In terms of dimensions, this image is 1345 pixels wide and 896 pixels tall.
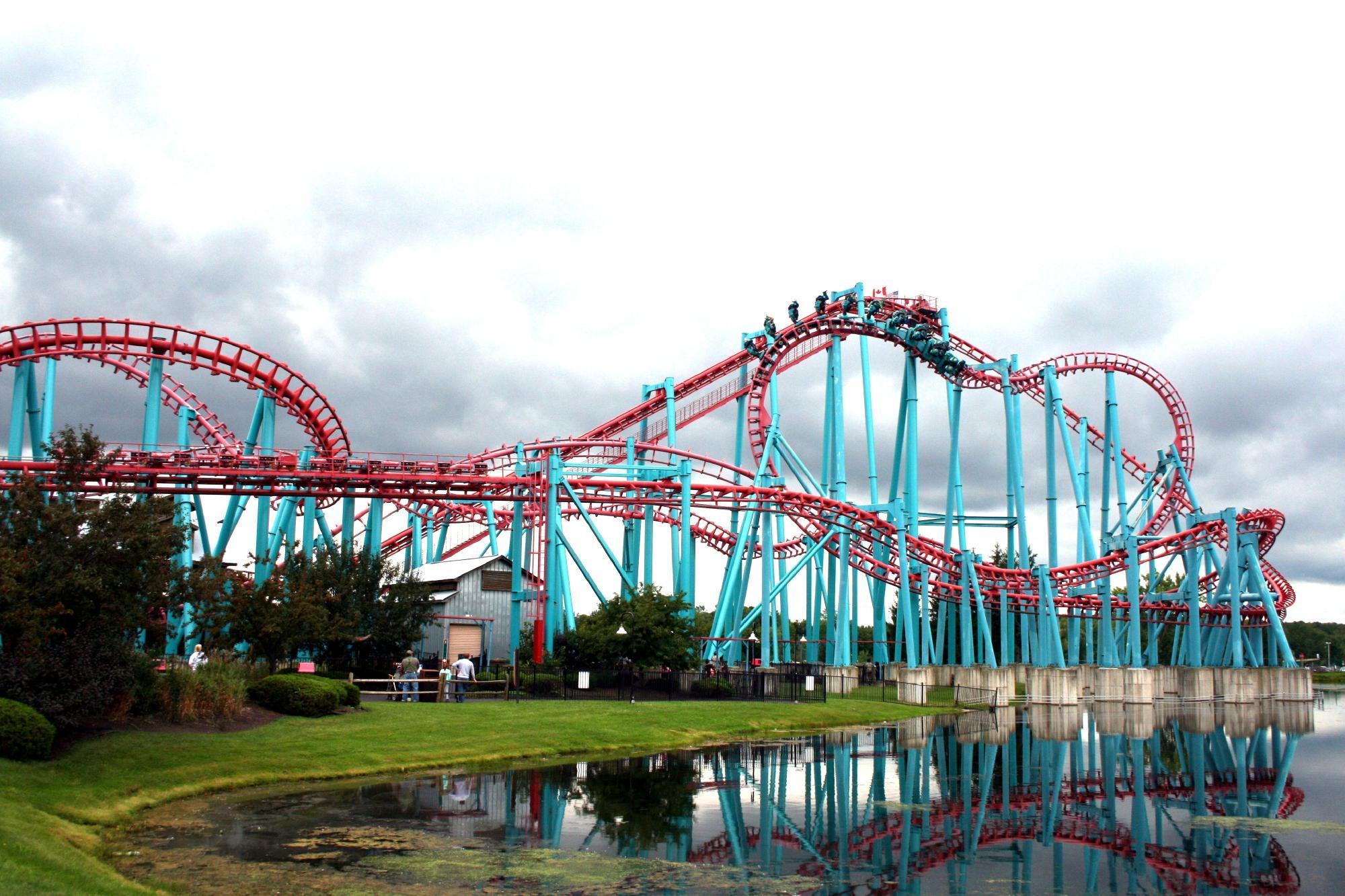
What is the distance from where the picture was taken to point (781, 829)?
14.6 m

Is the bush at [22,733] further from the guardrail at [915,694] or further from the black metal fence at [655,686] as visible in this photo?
the guardrail at [915,694]

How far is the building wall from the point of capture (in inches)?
1736

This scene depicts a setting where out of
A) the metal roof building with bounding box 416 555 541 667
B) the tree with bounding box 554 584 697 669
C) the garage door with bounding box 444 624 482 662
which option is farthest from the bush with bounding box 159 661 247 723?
the metal roof building with bounding box 416 555 541 667

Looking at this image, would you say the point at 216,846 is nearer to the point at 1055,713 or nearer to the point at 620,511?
the point at 1055,713

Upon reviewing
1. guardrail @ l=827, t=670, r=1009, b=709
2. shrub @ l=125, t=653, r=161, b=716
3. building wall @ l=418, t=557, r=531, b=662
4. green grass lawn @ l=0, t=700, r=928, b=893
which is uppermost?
building wall @ l=418, t=557, r=531, b=662

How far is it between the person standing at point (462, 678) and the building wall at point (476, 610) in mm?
12322

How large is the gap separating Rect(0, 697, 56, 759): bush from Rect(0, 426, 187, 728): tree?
3.10ft

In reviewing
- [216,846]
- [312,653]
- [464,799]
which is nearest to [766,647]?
[312,653]

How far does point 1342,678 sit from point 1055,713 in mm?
66330

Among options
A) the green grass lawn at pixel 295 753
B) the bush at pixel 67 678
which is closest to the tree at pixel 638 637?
the green grass lawn at pixel 295 753

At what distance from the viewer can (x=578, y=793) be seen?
56.6 ft

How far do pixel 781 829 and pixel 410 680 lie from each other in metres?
15.8

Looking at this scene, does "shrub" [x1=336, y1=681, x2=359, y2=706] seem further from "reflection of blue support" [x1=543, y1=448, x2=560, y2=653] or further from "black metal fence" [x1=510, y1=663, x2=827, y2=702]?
"reflection of blue support" [x1=543, y1=448, x2=560, y2=653]

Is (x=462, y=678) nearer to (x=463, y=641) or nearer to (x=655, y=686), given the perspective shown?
(x=655, y=686)
